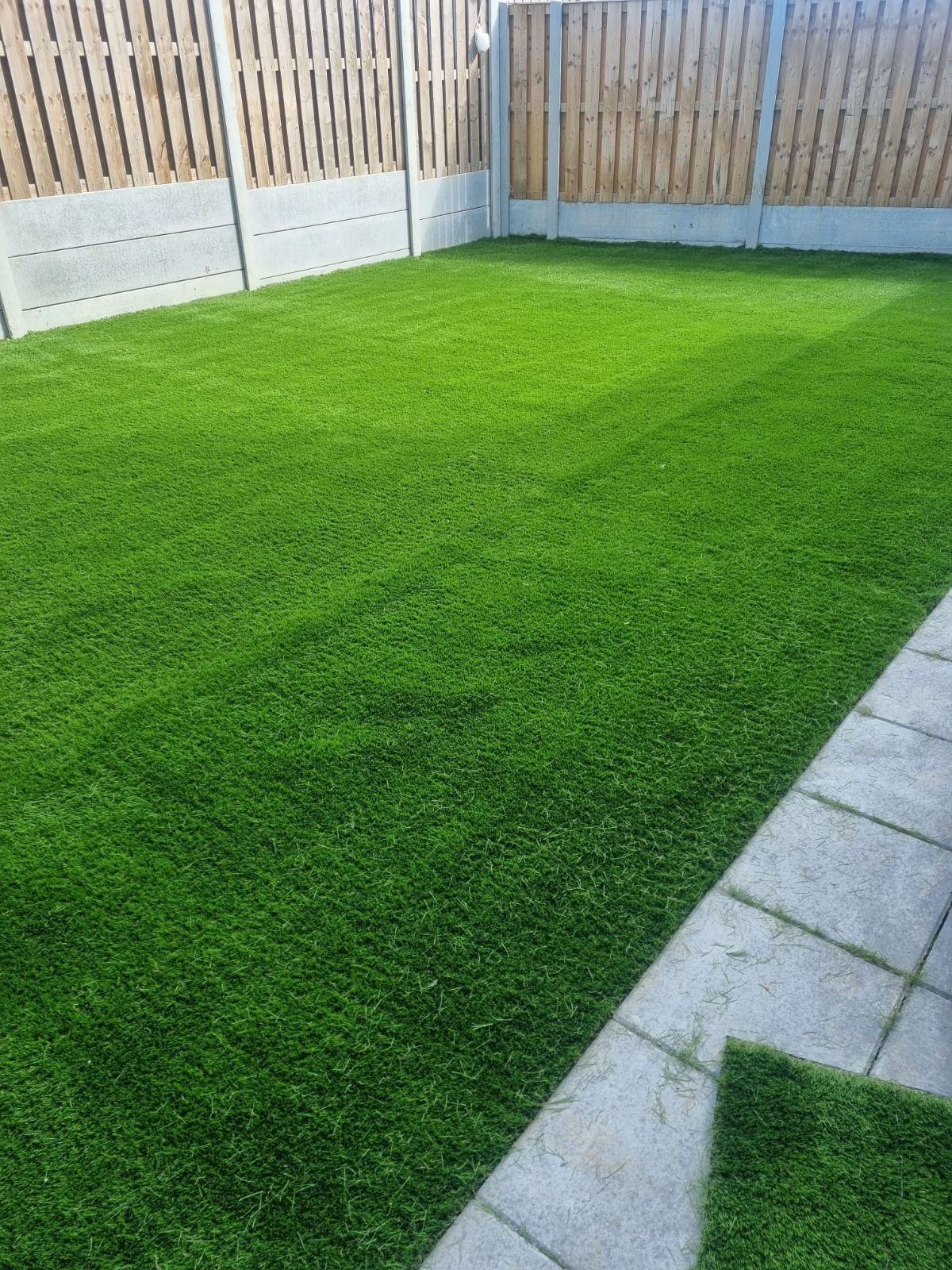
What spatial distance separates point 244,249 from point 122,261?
1089 millimetres

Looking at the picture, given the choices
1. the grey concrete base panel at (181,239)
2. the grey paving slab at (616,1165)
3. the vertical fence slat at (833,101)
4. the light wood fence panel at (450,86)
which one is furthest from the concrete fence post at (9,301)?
the vertical fence slat at (833,101)

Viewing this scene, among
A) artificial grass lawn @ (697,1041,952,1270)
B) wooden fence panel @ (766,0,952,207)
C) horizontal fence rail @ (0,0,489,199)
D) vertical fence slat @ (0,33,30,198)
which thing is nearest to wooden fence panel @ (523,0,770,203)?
wooden fence panel @ (766,0,952,207)

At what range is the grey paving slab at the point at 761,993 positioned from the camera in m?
1.64

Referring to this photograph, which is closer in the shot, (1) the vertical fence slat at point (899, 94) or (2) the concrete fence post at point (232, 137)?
(2) the concrete fence post at point (232, 137)

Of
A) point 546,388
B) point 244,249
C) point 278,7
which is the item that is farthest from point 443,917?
point 278,7

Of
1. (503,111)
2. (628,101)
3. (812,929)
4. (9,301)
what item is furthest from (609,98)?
(812,929)

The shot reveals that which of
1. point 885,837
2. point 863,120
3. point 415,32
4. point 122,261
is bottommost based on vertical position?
point 885,837

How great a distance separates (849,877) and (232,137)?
685cm

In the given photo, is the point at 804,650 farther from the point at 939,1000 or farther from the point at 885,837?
the point at 939,1000

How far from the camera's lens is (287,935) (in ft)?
6.03

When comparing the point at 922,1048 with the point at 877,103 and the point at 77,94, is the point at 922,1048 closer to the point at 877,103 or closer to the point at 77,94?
the point at 77,94

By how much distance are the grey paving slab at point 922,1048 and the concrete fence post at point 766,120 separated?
8.50 m

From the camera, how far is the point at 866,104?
8.03 m

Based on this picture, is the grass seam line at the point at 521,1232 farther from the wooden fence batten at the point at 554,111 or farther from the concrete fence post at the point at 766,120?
the wooden fence batten at the point at 554,111
